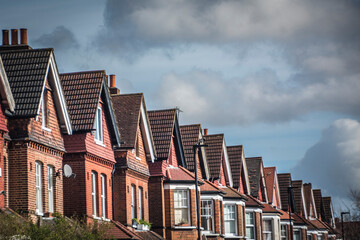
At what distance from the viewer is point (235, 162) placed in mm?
59531

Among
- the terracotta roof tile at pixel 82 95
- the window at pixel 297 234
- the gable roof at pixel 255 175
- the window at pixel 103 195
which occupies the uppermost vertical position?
the terracotta roof tile at pixel 82 95

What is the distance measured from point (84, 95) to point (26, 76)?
14.9ft

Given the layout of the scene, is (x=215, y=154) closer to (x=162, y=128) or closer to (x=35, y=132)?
(x=162, y=128)

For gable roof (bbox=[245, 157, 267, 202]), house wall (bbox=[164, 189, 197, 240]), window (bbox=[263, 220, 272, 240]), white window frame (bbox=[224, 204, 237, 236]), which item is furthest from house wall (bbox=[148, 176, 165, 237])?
window (bbox=[263, 220, 272, 240])

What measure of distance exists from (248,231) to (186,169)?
Answer: 43.8 ft

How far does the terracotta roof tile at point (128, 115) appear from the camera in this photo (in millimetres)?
38594

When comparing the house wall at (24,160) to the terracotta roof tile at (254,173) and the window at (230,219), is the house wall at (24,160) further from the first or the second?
the terracotta roof tile at (254,173)

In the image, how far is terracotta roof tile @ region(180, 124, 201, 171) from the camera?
49.5 m

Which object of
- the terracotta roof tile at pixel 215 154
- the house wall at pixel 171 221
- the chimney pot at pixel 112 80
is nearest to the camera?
the house wall at pixel 171 221

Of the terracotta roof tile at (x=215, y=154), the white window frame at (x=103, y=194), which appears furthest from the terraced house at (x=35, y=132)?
the terracotta roof tile at (x=215, y=154)

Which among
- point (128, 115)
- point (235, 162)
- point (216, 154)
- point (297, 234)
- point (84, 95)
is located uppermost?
point (84, 95)

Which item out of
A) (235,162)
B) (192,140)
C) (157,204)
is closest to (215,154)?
(192,140)

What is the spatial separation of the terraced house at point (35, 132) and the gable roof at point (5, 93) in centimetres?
78

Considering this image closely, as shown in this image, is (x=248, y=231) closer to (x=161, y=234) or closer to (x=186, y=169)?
(x=186, y=169)
